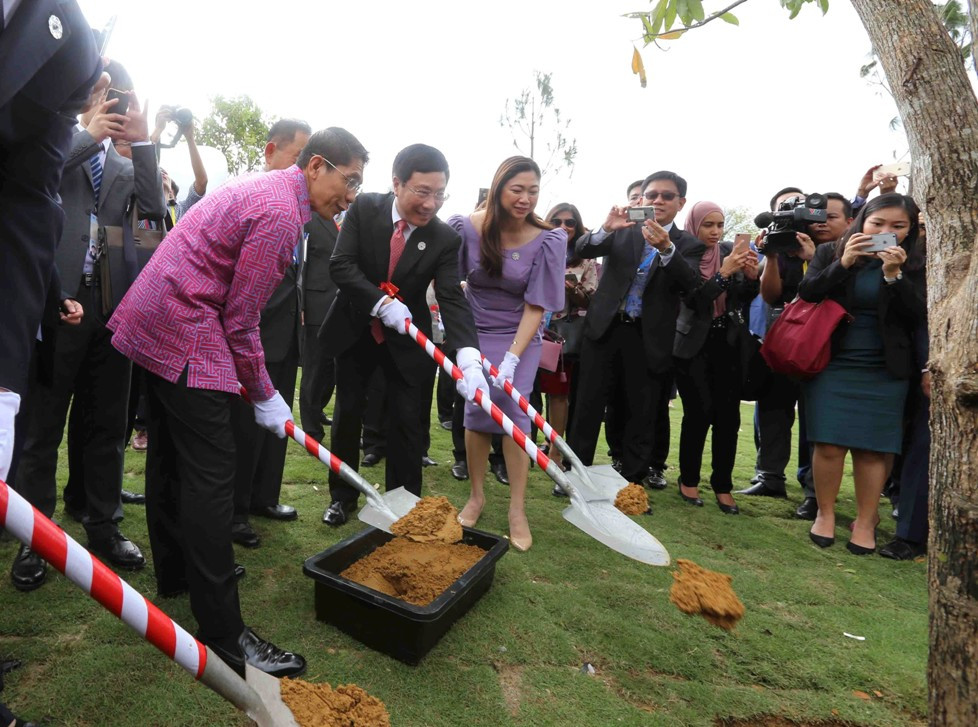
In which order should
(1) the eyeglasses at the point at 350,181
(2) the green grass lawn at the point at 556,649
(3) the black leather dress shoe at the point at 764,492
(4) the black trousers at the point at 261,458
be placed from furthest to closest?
(3) the black leather dress shoe at the point at 764,492 → (4) the black trousers at the point at 261,458 → (1) the eyeglasses at the point at 350,181 → (2) the green grass lawn at the point at 556,649

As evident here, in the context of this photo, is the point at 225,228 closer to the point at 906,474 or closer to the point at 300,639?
the point at 300,639

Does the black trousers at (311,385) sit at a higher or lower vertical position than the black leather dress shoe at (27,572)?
higher

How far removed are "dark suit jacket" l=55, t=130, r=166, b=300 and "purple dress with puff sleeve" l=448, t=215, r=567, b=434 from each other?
1441 mm

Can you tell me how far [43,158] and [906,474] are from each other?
431 centimetres

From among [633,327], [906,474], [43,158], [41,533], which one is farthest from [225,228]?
[906,474]

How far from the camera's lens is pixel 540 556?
293 centimetres

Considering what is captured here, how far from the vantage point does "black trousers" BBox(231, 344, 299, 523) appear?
8.86 ft

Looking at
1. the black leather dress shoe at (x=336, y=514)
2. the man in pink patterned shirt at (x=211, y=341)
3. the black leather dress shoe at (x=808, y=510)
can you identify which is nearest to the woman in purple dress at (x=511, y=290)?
the black leather dress shoe at (x=336, y=514)

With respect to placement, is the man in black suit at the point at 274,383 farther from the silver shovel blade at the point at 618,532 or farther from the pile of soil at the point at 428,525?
the silver shovel blade at the point at 618,532

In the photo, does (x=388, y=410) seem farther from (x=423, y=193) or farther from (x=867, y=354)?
(x=867, y=354)

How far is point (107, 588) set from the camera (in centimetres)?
120

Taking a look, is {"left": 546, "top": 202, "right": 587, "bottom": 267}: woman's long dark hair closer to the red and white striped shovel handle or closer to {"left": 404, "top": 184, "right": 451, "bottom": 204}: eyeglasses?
{"left": 404, "top": 184, "right": 451, "bottom": 204}: eyeglasses

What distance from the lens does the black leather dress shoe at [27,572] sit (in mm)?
2193


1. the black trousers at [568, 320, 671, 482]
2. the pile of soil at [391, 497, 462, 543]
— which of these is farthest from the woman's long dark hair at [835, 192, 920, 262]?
the pile of soil at [391, 497, 462, 543]
